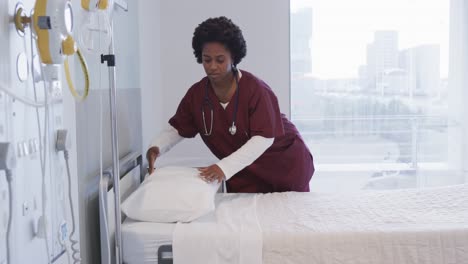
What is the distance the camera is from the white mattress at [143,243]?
69.7 inches

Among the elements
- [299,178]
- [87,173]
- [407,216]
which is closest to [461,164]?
[299,178]

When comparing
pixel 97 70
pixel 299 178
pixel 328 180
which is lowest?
pixel 328 180

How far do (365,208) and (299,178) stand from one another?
0.48 meters

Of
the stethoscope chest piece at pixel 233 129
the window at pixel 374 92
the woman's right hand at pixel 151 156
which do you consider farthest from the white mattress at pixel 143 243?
the window at pixel 374 92

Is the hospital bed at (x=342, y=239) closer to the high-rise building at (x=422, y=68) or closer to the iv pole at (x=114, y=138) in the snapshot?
the iv pole at (x=114, y=138)

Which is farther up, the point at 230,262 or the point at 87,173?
the point at 87,173

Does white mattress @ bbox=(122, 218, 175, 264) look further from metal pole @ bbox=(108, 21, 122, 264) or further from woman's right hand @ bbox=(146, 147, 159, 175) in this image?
woman's right hand @ bbox=(146, 147, 159, 175)

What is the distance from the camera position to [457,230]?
5.92 feet

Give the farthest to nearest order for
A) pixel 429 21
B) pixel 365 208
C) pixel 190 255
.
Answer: pixel 429 21, pixel 365 208, pixel 190 255

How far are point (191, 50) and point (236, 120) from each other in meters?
1.54

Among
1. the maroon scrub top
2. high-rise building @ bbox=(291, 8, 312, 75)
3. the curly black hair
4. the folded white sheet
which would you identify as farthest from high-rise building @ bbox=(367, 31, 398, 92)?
the folded white sheet

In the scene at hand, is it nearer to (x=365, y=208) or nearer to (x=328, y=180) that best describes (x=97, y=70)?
(x=365, y=208)

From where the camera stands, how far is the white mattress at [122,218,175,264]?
→ 1.77 m

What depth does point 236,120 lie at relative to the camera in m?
2.33
